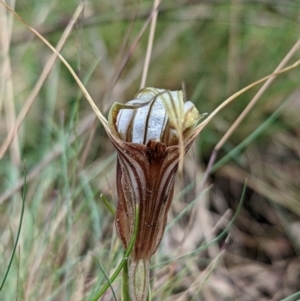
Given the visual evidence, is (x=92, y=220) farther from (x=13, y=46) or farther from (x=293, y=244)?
(x=13, y=46)

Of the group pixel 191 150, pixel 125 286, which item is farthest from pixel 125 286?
pixel 191 150

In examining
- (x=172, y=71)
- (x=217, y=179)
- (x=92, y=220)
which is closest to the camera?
(x=92, y=220)

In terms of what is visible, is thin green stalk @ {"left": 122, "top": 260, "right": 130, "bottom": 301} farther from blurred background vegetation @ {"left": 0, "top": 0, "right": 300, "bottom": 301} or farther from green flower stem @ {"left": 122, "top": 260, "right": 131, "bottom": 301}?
blurred background vegetation @ {"left": 0, "top": 0, "right": 300, "bottom": 301}

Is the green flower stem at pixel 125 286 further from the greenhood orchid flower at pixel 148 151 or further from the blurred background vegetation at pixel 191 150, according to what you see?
the blurred background vegetation at pixel 191 150

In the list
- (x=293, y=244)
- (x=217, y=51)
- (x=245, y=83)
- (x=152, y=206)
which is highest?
(x=217, y=51)

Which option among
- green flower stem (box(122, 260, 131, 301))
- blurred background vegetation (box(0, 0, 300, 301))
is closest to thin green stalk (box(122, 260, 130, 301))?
green flower stem (box(122, 260, 131, 301))

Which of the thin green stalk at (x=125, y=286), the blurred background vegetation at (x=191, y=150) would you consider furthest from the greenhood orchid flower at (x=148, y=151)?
the blurred background vegetation at (x=191, y=150)

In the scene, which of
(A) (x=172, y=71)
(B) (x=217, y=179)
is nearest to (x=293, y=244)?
(B) (x=217, y=179)

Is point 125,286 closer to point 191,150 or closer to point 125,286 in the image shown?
point 125,286
